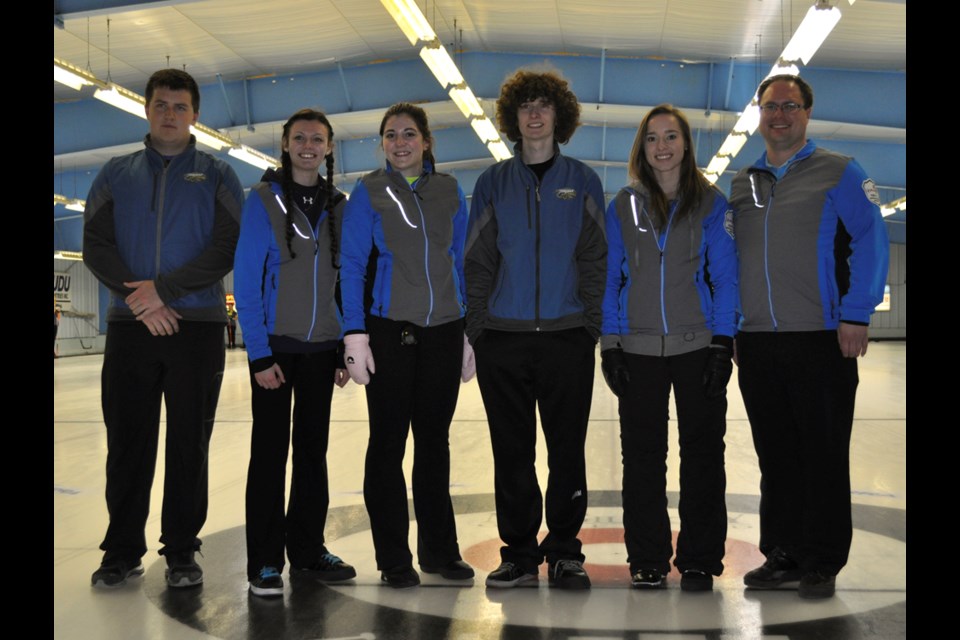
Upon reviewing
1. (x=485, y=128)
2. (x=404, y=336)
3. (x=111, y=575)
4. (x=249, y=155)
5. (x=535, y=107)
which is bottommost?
(x=111, y=575)

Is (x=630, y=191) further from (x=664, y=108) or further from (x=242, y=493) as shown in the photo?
(x=242, y=493)

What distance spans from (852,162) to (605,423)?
180 inches

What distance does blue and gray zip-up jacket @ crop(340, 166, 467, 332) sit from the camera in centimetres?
291

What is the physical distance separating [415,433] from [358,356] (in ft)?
1.25

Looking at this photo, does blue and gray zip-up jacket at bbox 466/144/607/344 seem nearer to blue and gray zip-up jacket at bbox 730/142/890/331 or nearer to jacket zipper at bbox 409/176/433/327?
jacket zipper at bbox 409/176/433/327

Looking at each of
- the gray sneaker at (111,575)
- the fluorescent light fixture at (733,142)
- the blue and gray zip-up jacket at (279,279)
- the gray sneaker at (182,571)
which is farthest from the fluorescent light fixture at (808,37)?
the gray sneaker at (111,575)

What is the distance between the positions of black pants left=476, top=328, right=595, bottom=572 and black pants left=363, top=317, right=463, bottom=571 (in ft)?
0.50

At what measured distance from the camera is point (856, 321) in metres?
2.73

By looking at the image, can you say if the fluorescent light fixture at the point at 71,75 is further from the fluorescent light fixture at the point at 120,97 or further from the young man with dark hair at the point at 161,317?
the young man with dark hair at the point at 161,317

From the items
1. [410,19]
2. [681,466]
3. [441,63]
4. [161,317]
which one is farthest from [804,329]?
[441,63]

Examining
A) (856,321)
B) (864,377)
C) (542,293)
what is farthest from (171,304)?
(864,377)

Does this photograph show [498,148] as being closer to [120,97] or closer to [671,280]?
[120,97]

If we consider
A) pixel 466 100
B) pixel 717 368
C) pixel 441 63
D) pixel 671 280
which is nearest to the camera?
pixel 717 368

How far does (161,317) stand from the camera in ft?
9.66
